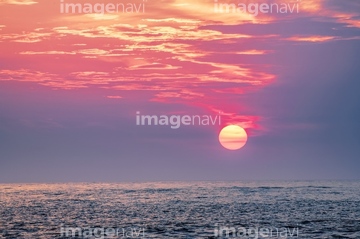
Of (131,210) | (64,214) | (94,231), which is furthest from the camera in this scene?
(131,210)

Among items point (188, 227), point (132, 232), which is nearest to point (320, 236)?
point (188, 227)

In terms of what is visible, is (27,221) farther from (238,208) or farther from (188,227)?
(238,208)

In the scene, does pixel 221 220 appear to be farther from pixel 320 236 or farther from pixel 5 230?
pixel 5 230

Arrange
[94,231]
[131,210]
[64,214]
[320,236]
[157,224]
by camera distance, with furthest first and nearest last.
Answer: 1. [131,210]
2. [64,214]
3. [157,224]
4. [94,231]
5. [320,236]

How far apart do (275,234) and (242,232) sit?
2395 mm

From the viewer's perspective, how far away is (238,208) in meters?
62.1

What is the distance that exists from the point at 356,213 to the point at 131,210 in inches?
856

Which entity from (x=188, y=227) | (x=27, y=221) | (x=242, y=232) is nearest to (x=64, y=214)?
(x=27, y=221)

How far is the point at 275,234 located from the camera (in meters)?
39.1

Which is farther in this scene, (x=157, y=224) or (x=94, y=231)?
(x=157, y=224)

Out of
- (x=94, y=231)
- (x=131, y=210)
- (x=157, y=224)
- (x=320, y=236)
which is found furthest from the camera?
(x=131, y=210)

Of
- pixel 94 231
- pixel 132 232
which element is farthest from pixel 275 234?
pixel 94 231

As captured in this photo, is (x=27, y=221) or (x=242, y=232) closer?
(x=242, y=232)

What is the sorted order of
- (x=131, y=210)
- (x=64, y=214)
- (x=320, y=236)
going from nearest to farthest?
(x=320, y=236), (x=64, y=214), (x=131, y=210)
